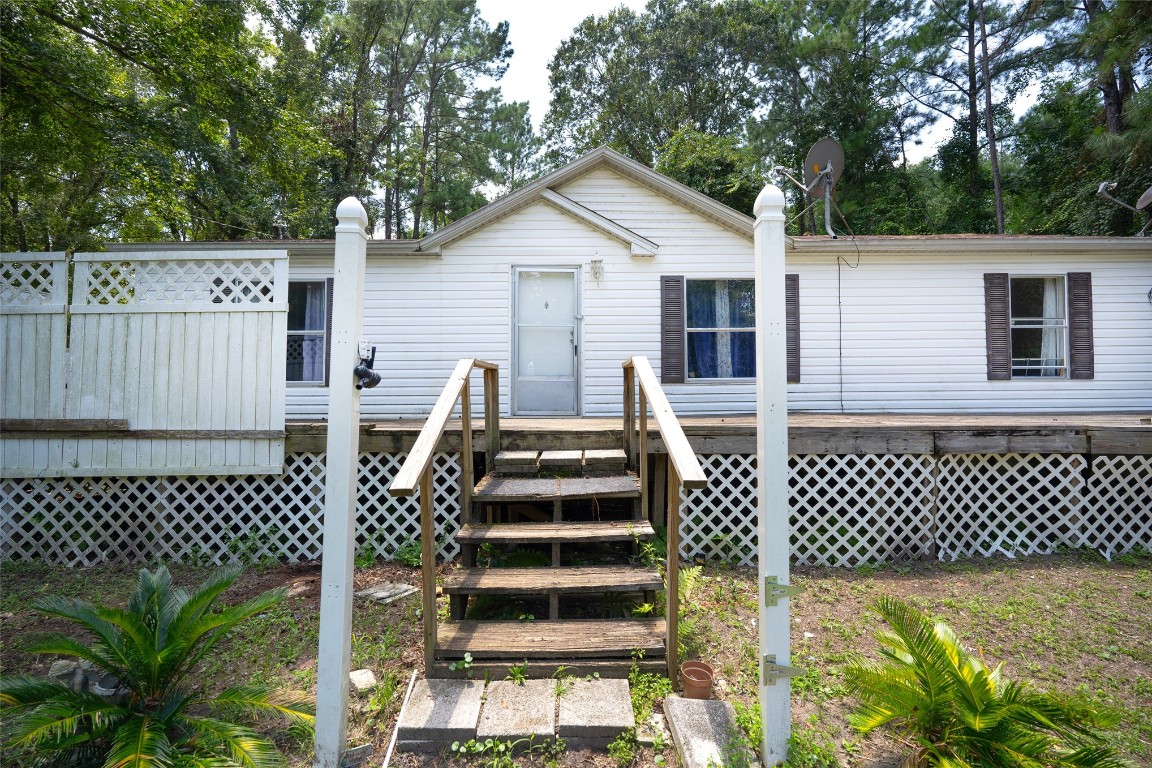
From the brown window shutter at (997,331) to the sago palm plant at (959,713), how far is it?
576 cm

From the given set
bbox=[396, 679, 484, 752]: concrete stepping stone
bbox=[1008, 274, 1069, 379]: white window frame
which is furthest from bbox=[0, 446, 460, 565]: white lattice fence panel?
bbox=[1008, 274, 1069, 379]: white window frame

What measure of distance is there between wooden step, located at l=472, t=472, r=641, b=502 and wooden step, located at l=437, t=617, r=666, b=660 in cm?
87

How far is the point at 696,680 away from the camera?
268cm

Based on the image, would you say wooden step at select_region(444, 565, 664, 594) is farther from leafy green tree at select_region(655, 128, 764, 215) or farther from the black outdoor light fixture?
leafy green tree at select_region(655, 128, 764, 215)

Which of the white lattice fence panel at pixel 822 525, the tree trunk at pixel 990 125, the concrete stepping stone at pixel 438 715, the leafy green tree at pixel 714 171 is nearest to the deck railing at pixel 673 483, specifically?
the concrete stepping stone at pixel 438 715

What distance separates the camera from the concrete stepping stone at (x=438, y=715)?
240 cm

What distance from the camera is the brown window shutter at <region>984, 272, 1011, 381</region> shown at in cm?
718

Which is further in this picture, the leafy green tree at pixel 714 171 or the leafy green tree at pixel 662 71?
the leafy green tree at pixel 662 71

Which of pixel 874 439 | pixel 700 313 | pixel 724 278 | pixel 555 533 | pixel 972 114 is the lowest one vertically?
pixel 555 533

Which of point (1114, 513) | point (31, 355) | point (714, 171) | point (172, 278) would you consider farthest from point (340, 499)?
point (714, 171)

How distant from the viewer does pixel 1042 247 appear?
704 cm

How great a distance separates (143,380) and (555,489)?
11.8ft

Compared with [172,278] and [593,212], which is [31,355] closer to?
[172,278]

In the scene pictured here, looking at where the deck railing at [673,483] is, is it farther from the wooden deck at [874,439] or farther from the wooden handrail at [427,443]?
the wooden deck at [874,439]
